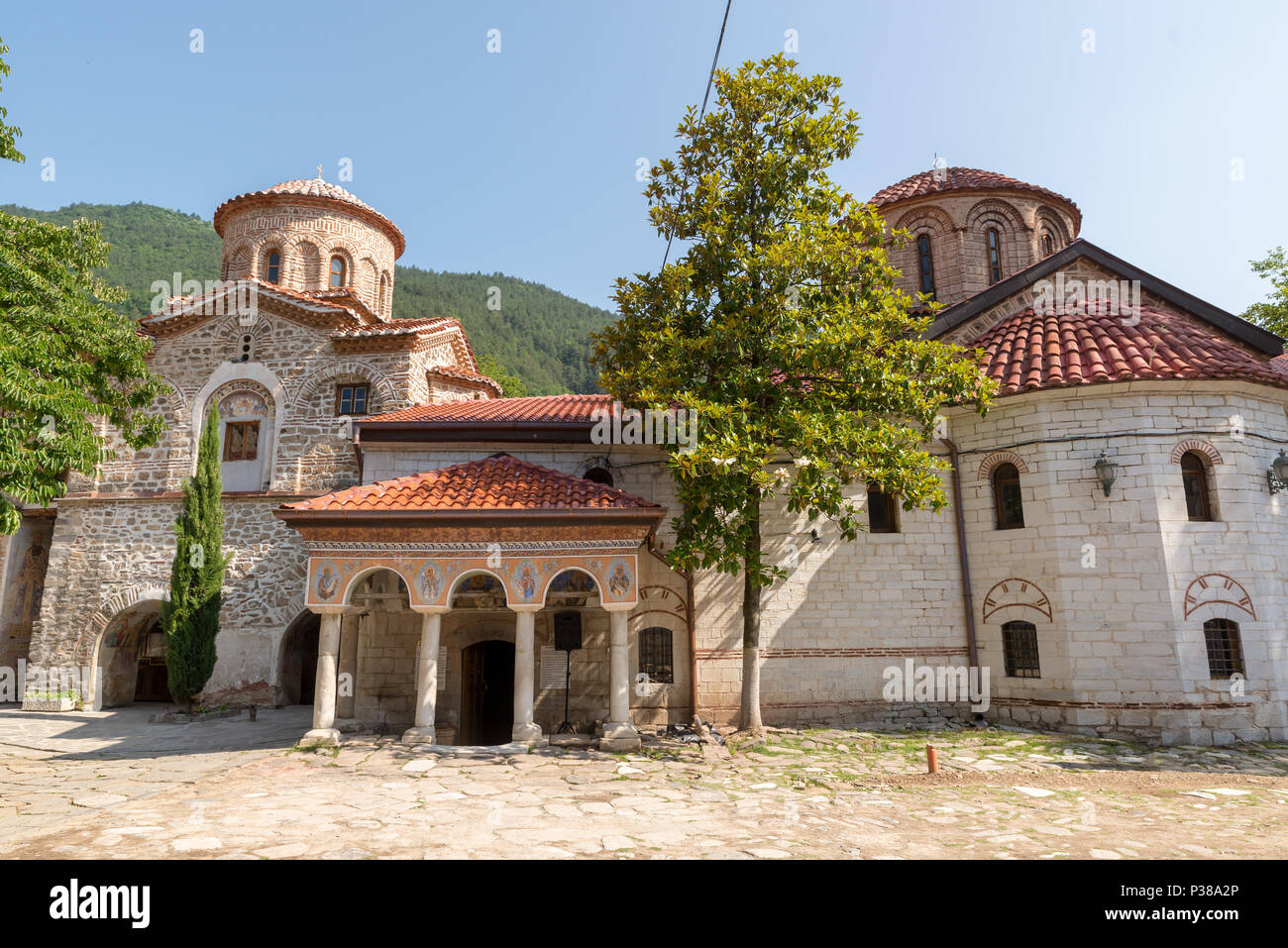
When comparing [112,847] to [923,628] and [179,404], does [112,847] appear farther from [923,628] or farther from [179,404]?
[179,404]

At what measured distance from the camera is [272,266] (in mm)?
18797

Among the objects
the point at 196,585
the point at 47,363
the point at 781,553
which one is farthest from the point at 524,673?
the point at 196,585

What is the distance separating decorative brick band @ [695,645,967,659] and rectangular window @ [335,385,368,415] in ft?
31.9

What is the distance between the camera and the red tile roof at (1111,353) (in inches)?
418

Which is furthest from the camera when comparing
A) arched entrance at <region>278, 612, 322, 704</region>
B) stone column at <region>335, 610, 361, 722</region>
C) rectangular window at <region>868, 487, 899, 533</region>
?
arched entrance at <region>278, 612, 322, 704</region>

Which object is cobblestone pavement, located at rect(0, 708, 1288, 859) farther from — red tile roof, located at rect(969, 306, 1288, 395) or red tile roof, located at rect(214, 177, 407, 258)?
red tile roof, located at rect(214, 177, 407, 258)

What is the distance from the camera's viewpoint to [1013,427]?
37.8ft

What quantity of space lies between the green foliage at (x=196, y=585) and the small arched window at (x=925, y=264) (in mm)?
16179

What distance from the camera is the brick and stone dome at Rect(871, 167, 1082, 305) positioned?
16125 millimetres

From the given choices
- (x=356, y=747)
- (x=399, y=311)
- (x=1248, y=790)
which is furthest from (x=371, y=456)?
(x=399, y=311)

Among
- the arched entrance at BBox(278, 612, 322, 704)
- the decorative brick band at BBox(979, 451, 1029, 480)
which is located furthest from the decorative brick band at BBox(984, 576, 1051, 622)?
the arched entrance at BBox(278, 612, 322, 704)

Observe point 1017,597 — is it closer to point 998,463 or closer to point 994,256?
point 998,463

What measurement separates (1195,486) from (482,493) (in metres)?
10.7

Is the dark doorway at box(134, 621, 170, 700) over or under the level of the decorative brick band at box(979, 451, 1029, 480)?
A: under
